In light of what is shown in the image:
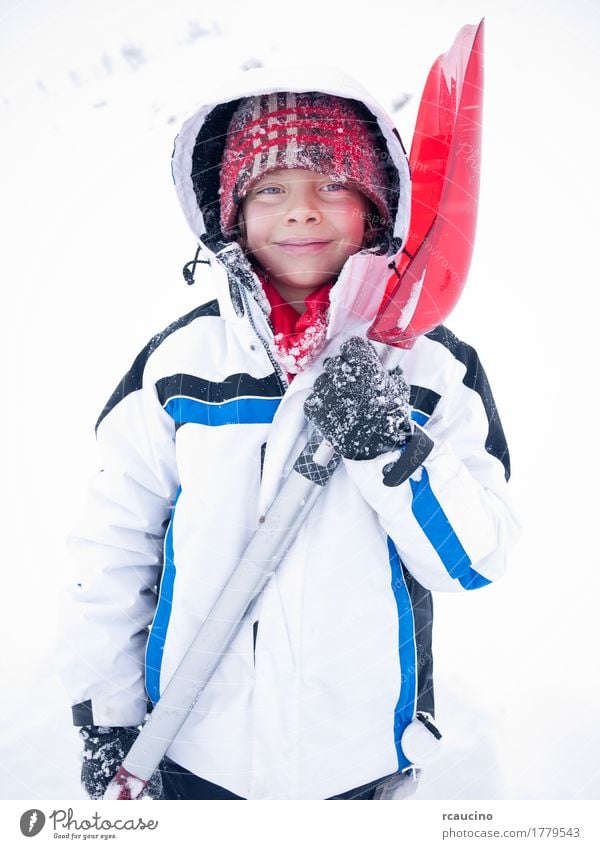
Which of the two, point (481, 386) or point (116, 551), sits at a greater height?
point (481, 386)

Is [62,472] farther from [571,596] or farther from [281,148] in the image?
[571,596]

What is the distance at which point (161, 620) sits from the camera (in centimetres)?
93

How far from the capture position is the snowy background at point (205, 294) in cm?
106

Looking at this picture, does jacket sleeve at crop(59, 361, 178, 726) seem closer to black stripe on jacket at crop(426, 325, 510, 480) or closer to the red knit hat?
the red knit hat

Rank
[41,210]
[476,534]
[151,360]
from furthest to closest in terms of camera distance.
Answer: [41,210] → [151,360] → [476,534]

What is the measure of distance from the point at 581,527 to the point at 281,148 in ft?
2.77

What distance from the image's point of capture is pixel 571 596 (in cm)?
121

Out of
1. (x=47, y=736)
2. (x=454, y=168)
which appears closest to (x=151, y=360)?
(x=454, y=168)

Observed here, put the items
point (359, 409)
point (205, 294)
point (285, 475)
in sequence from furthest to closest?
point (205, 294)
point (285, 475)
point (359, 409)

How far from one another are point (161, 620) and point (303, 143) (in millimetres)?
662

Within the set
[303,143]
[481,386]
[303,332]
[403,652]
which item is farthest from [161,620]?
[303,143]

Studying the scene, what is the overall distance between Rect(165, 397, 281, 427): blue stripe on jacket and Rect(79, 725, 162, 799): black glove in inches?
18.6

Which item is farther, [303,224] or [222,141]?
[222,141]

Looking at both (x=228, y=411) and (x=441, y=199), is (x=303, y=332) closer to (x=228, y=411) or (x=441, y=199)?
(x=228, y=411)
